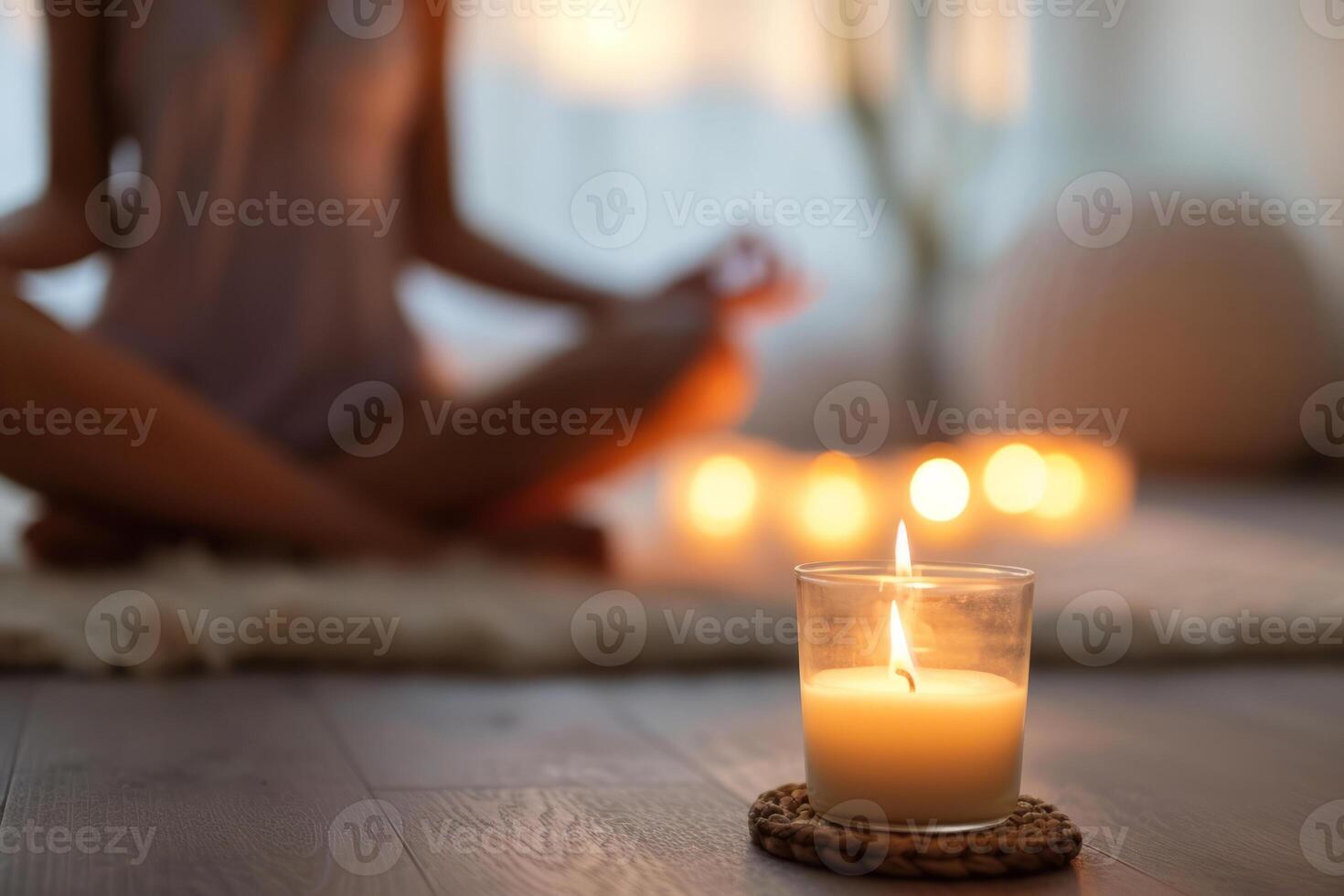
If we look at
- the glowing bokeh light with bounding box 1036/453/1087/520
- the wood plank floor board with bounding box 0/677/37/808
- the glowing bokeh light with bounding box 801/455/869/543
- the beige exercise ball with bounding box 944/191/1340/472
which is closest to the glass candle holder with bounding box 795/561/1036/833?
the wood plank floor board with bounding box 0/677/37/808

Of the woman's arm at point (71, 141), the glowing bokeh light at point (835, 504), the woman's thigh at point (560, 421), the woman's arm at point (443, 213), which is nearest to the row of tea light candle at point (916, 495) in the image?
the glowing bokeh light at point (835, 504)

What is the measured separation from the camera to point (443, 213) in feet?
6.27

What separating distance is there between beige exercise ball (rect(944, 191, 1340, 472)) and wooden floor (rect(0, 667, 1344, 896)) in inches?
83.2

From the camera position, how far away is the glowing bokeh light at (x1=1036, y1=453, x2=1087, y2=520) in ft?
7.60

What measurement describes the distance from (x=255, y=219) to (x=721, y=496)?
2.64 ft

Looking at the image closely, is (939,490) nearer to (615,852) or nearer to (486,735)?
(486,735)

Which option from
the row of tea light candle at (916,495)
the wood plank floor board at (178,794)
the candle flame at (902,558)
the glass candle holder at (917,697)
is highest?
the row of tea light candle at (916,495)

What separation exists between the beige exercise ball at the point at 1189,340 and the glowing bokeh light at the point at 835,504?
1306mm

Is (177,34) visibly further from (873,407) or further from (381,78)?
(873,407)

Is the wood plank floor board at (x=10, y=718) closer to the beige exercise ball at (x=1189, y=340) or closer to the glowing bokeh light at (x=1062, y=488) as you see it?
the glowing bokeh light at (x=1062, y=488)

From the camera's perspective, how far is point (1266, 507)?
2.57m

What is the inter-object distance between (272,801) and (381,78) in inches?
48.7

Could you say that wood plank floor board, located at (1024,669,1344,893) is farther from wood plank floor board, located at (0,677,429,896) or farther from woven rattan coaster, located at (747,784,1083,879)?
wood plank floor board, located at (0,677,429,896)

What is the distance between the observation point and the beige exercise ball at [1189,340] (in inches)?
124
